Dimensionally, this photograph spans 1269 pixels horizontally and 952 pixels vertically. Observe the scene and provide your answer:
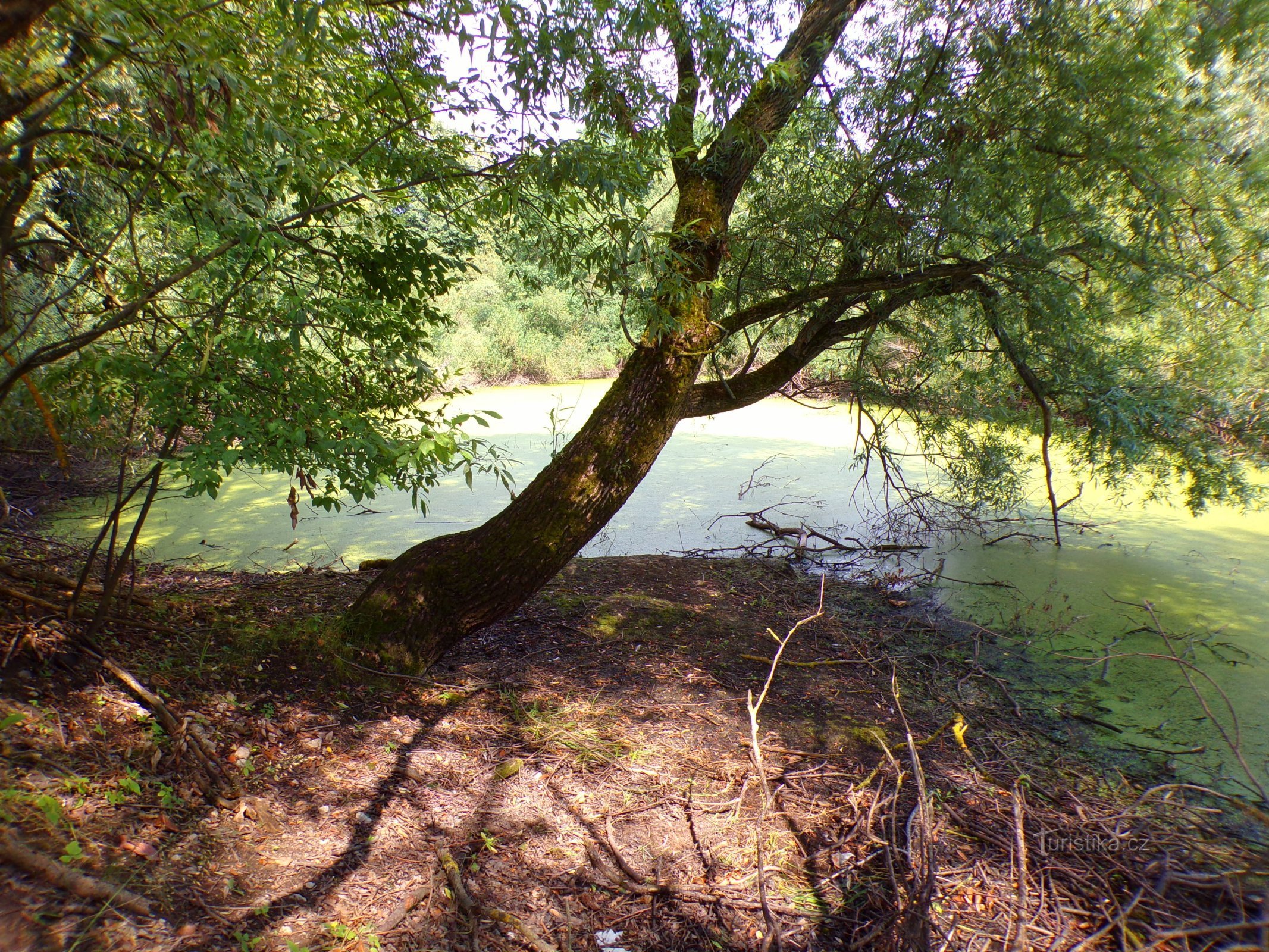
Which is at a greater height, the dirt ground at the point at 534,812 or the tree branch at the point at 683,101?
the tree branch at the point at 683,101

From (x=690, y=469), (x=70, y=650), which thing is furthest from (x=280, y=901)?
(x=690, y=469)

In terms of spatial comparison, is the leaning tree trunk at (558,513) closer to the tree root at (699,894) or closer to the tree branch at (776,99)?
the tree branch at (776,99)

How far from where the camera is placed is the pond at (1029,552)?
3.10m

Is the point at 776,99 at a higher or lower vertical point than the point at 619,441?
higher

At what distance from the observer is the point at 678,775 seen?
7.21ft

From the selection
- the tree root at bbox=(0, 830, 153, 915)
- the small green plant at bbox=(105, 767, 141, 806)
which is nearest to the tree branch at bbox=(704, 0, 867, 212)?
the small green plant at bbox=(105, 767, 141, 806)

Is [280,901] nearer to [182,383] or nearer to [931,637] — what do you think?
[182,383]

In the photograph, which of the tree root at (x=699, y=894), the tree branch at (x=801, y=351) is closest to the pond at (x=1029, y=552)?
the tree branch at (x=801, y=351)

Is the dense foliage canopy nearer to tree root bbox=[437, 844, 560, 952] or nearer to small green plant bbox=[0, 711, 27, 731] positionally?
small green plant bbox=[0, 711, 27, 731]

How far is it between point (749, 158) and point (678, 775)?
2.29 metres

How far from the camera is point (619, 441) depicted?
2.81m

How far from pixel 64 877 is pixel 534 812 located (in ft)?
3.35

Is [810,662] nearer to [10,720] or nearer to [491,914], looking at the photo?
[491,914]

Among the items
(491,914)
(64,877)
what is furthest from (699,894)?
(64,877)
